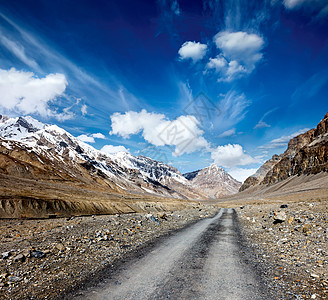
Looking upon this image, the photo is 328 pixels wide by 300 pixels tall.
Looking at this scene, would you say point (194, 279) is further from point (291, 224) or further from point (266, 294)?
point (291, 224)

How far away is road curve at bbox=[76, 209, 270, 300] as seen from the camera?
6570 mm

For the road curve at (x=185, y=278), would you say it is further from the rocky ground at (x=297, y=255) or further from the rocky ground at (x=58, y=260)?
the rocky ground at (x=58, y=260)

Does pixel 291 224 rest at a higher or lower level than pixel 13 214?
lower

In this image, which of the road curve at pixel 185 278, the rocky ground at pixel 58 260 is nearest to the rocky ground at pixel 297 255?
the road curve at pixel 185 278

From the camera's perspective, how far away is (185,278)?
7.88 m

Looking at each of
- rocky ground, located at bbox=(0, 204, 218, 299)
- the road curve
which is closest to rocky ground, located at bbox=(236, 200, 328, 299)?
the road curve

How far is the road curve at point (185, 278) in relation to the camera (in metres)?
6.57

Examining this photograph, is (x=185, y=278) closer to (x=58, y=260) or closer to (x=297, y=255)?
(x=58, y=260)

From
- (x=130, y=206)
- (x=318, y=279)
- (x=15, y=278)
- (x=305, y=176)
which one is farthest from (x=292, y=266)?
(x=305, y=176)

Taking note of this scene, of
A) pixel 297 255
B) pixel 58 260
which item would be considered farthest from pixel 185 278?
pixel 297 255

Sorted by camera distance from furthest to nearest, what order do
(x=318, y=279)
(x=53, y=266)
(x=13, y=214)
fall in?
(x=13, y=214)
(x=53, y=266)
(x=318, y=279)

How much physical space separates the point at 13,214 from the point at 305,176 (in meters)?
178

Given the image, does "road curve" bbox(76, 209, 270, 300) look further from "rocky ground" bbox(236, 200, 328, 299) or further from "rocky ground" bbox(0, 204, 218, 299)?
"rocky ground" bbox(0, 204, 218, 299)

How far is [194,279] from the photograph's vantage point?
7793 millimetres
